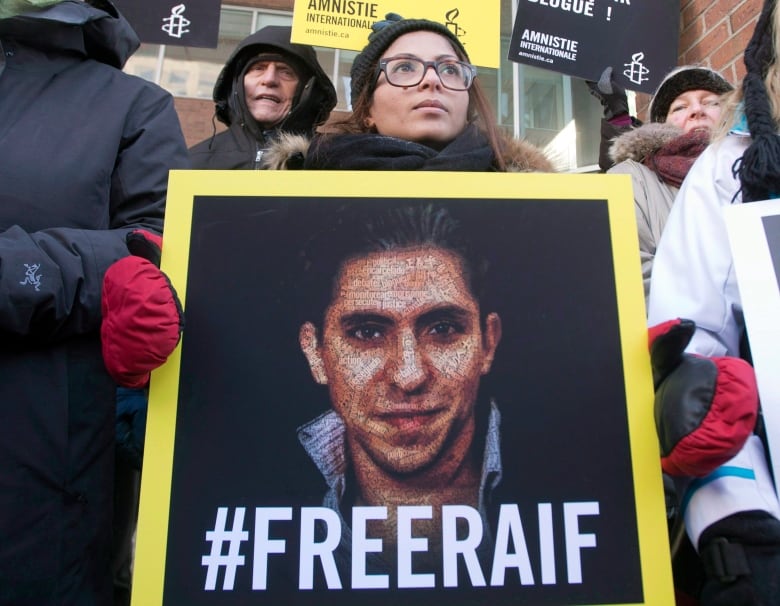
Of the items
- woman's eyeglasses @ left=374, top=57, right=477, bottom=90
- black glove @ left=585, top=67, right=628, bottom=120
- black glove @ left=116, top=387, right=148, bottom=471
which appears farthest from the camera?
black glove @ left=585, top=67, right=628, bottom=120

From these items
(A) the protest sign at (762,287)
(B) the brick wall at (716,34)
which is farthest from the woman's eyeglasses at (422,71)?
(B) the brick wall at (716,34)

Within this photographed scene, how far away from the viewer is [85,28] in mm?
1408

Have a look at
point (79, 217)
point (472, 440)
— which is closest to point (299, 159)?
point (79, 217)

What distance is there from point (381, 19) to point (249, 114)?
26.2 inches

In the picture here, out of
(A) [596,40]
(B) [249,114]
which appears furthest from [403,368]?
(A) [596,40]

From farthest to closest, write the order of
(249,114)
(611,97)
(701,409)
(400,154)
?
(611,97) < (249,114) < (400,154) < (701,409)

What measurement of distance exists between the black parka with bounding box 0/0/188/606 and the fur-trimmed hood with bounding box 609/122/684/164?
139 centimetres

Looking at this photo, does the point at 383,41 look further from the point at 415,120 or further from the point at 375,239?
the point at 375,239

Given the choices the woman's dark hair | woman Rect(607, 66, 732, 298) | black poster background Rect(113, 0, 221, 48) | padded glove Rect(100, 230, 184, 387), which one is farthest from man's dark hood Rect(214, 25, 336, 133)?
padded glove Rect(100, 230, 184, 387)

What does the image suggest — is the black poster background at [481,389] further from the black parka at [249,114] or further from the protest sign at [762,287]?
the black parka at [249,114]

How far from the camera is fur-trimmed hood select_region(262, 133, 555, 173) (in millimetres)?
1512

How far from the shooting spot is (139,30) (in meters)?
2.84

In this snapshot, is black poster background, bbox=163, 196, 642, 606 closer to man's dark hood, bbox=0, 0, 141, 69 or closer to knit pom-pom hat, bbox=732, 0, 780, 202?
knit pom-pom hat, bbox=732, 0, 780, 202

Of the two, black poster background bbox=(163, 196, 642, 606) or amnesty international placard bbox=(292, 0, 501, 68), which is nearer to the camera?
black poster background bbox=(163, 196, 642, 606)
